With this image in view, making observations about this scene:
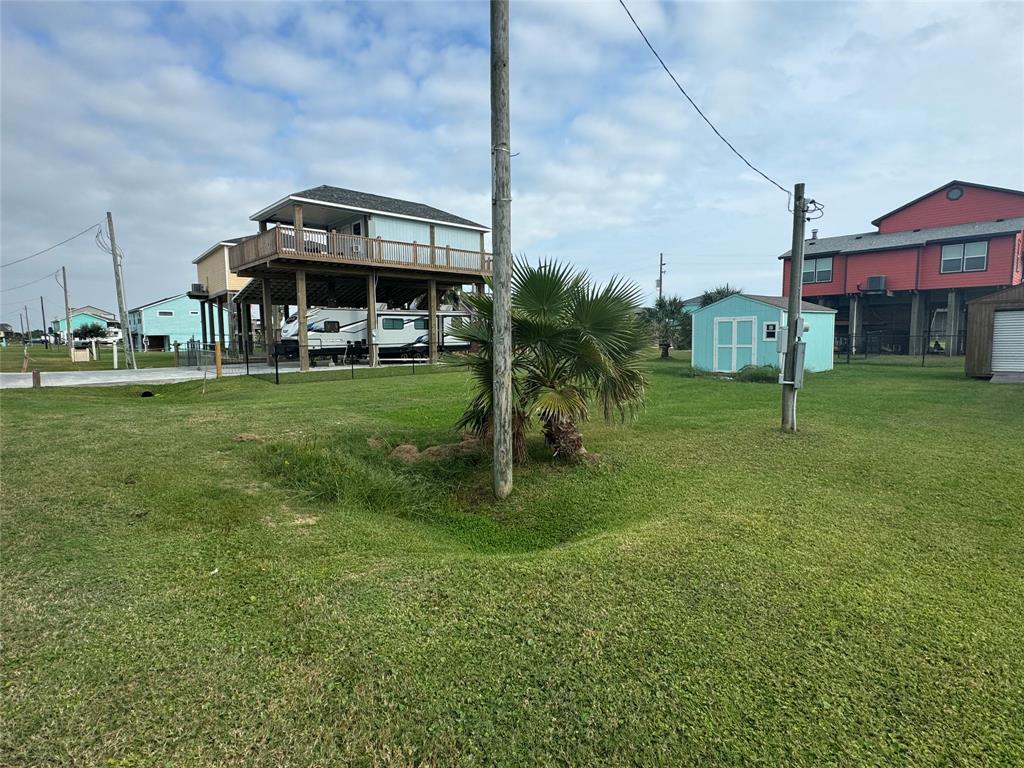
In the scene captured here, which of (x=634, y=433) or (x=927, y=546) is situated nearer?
(x=927, y=546)

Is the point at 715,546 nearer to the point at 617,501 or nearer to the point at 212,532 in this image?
the point at 617,501

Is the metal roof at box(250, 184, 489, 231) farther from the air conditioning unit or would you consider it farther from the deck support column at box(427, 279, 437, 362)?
the air conditioning unit

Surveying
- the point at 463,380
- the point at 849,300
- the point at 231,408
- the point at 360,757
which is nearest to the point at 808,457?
the point at 360,757

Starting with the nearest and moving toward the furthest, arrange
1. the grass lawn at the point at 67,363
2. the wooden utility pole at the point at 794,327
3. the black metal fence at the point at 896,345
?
the wooden utility pole at the point at 794,327 < the grass lawn at the point at 67,363 < the black metal fence at the point at 896,345

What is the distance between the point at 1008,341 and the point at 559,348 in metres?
15.3

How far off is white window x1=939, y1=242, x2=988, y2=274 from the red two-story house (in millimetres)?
38

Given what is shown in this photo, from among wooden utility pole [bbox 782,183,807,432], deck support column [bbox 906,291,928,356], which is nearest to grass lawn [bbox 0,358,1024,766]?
wooden utility pole [bbox 782,183,807,432]

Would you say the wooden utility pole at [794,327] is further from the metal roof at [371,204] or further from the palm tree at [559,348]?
the metal roof at [371,204]

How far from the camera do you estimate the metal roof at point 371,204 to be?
21428 mm

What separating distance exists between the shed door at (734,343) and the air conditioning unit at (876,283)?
15617 mm

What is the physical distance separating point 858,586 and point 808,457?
344 centimetres

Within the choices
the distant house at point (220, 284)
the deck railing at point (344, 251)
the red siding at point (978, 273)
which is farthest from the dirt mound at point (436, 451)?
the red siding at point (978, 273)

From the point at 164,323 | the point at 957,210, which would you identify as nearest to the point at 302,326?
the point at 957,210

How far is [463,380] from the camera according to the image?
16.0 m
